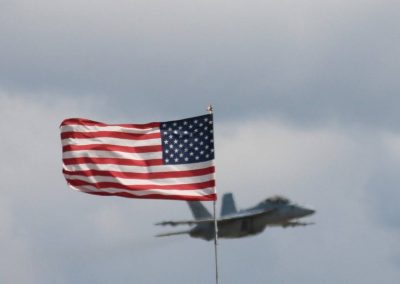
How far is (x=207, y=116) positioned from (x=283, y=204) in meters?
85.5

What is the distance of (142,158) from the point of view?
4347 centimetres

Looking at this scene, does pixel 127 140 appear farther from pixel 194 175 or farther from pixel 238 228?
pixel 238 228

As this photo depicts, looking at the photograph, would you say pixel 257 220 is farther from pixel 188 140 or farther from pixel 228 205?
pixel 188 140

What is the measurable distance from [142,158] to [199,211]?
9338 centimetres

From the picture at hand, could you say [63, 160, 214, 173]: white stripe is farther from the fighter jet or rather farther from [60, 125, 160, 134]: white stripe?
the fighter jet

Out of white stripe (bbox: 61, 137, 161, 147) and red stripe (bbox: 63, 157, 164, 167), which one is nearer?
red stripe (bbox: 63, 157, 164, 167)

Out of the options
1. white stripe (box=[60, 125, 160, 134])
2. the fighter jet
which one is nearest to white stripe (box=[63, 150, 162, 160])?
white stripe (box=[60, 125, 160, 134])

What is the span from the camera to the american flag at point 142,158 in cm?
A: 4281

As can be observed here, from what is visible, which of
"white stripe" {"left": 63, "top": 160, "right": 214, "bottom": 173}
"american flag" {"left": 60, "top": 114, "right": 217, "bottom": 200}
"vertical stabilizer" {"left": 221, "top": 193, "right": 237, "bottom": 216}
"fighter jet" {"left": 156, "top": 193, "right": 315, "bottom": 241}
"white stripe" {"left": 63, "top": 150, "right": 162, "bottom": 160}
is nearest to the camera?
"american flag" {"left": 60, "top": 114, "right": 217, "bottom": 200}

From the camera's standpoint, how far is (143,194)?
42719mm

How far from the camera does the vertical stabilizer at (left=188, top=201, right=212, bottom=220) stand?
135750 mm

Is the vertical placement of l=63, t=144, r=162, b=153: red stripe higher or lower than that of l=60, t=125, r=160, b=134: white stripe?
lower

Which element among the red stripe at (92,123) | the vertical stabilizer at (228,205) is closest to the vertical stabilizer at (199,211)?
the vertical stabilizer at (228,205)

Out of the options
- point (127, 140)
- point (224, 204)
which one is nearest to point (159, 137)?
point (127, 140)
